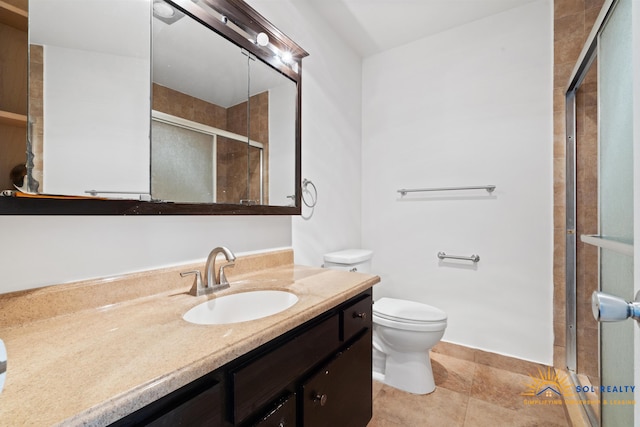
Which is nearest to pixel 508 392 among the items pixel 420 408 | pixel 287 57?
pixel 420 408

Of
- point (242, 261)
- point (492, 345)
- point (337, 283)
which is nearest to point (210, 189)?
point (242, 261)

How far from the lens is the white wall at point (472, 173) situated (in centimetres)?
189

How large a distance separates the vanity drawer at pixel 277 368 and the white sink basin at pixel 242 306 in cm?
16

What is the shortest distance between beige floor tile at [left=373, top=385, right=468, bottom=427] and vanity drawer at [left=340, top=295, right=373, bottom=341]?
664 millimetres

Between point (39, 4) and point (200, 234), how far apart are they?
33.2 inches

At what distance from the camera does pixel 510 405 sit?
1611 mm

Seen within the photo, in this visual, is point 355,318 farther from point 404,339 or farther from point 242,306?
point 404,339

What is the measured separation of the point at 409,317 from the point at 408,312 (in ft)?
0.41

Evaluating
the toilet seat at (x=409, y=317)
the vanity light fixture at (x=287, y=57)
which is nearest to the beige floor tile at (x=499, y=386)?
the toilet seat at (x=409, y=317)

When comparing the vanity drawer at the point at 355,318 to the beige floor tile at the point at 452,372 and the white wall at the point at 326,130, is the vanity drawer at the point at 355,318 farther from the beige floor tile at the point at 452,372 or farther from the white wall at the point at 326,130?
the beige floor tile at the point at 452,372

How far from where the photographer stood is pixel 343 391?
1084 millimetres

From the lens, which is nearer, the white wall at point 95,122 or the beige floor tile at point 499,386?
the white wall at point 95,122

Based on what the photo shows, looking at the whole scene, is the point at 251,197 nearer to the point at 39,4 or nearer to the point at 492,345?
the point at 39,4

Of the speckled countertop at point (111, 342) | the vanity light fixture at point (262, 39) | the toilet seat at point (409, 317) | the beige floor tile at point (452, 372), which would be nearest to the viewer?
the speckled countertop at point (111, 342)
